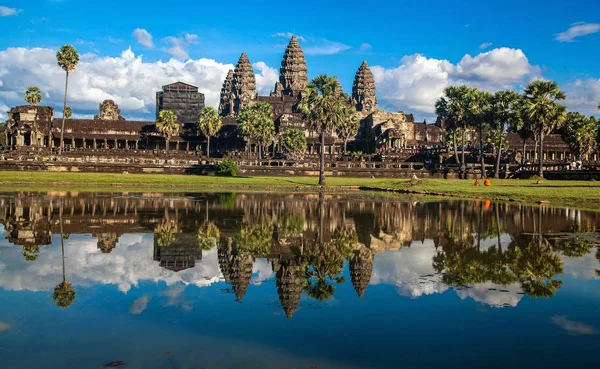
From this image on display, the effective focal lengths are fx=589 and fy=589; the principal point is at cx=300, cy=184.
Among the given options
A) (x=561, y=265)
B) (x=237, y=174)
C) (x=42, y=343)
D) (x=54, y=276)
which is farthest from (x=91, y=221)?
(x=237, y=174)

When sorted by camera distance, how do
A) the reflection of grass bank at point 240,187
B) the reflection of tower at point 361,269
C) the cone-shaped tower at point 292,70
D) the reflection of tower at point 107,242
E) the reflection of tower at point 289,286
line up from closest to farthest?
the reflection of tower at point 289,286, the reflection of tower at point 361,269, the reflection of tower at point 107,242, the reflection of grass bank at point 240,187, the cone-shaped tower at point 292,70

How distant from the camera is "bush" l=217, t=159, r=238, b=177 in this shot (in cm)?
7019

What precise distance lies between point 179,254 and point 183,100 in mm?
139457

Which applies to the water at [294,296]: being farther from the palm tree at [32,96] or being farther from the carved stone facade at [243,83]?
the carved stone facade at [243,83]

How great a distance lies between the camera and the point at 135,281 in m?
13.1

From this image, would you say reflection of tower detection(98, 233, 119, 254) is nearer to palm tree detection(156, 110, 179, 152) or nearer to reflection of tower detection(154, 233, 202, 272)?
reflection of tower detection(154, 233, 202, 272)

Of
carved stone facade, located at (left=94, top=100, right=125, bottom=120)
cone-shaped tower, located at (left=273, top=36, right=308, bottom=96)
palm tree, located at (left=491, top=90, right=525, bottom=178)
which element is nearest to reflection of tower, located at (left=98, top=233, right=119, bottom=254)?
palm tree, located at (left=491, top=90, right=525, bottom=178)

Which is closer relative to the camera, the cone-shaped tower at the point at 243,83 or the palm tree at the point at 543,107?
the palm tree at the point at 543,107

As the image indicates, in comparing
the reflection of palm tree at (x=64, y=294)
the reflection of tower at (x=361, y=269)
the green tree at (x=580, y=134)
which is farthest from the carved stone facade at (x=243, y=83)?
the reflection of palm tree at (x=64, y=294)

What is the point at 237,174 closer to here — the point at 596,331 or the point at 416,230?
the point at 416,230

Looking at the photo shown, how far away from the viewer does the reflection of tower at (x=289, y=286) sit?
439 inches

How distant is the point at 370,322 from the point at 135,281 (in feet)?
18.6

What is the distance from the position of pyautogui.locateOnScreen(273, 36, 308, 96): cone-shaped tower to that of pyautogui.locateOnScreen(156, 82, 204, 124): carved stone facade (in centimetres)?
2189

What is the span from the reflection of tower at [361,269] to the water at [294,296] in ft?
0.25
